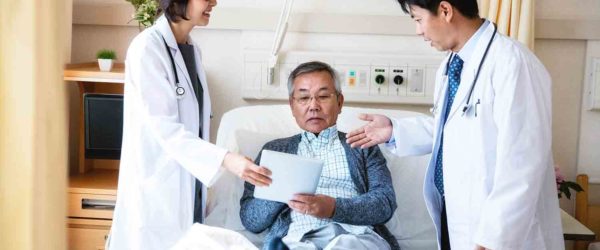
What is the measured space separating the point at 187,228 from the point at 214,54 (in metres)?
1.08

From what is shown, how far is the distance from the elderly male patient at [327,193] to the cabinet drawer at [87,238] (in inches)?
23.7

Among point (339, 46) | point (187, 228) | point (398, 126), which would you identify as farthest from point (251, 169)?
point (339, 46)

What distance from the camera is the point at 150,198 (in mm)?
2014

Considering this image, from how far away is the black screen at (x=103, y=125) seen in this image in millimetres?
2703

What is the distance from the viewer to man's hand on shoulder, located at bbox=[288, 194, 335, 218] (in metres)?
2.02

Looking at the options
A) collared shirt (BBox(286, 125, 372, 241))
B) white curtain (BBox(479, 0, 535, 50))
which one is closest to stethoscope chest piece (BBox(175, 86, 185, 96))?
collared shirt (BBox(286, 125, 372, 241))

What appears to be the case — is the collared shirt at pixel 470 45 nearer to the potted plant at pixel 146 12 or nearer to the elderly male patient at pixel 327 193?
the elderly male patient at pixel 327 193

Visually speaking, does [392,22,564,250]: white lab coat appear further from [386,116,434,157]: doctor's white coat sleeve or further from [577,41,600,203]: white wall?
[577,41,600,203]: white wall

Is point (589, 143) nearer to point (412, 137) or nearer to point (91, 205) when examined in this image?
point (412, 137)

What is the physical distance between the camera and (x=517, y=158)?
1.53m

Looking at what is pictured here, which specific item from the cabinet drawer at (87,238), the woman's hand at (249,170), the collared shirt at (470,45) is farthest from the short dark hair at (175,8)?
the cabinet drawer at (87,238)

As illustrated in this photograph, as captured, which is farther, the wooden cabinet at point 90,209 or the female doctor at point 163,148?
the wooden cabinet at point 90,209

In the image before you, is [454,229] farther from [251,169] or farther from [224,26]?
[224,26]

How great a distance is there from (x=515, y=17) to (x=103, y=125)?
5.41 feet
